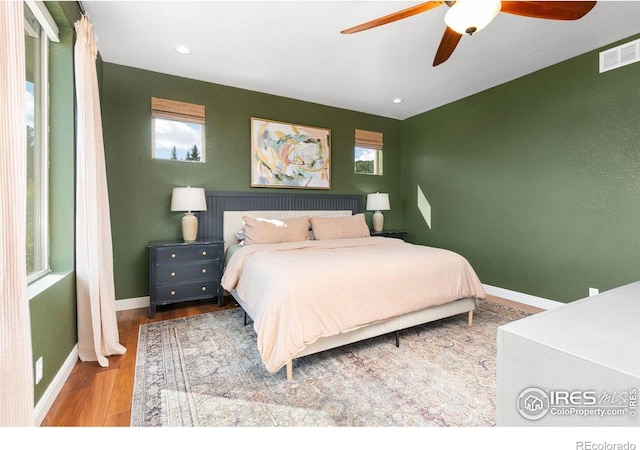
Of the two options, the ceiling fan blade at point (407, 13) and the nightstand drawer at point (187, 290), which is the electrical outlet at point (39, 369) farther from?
the ceiling fan blade at point (407, 13)

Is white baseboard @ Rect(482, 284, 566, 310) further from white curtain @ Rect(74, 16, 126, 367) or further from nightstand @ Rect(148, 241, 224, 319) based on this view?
white curtain @ Rect(74, 16, 126, 367)

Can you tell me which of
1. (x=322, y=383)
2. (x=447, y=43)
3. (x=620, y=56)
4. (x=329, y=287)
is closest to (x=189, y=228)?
(x=329, y=287)

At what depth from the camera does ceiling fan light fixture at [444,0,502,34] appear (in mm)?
1535

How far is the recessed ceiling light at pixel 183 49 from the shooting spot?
2946 mm

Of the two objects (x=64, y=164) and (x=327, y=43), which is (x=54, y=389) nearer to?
(x=64, y=164)

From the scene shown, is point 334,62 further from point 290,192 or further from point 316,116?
point 290,192

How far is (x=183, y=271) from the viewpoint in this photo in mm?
3252

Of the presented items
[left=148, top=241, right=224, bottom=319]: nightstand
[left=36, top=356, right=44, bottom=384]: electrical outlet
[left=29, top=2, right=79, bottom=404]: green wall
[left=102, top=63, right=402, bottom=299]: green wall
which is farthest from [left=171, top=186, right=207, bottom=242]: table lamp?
[left=36, top=356, right=44, bottom=384]: electrical outlet

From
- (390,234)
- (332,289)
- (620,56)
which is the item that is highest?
Result: (620,56)

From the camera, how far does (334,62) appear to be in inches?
128

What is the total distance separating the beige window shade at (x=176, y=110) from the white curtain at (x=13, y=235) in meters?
2.57

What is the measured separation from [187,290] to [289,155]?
2.24 meters

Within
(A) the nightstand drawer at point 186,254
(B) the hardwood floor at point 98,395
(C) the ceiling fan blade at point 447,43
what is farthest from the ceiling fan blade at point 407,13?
(B) the hardwood floor at point 98,395

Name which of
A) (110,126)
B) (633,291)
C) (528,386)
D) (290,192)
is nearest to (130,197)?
(110,126)
